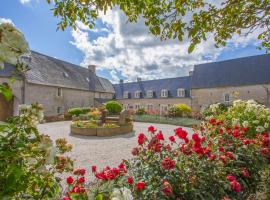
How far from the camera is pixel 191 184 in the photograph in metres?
2.37

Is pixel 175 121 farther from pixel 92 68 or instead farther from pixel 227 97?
pixel 92 68

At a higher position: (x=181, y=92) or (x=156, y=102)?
(x=181, y=92)

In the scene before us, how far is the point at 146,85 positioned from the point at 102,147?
80.0 ft

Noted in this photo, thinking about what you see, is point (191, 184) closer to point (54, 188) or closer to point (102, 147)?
point (54, 188)

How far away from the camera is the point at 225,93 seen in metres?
24.1

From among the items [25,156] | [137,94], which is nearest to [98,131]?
[25,156]

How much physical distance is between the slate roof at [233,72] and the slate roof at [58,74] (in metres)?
14.9

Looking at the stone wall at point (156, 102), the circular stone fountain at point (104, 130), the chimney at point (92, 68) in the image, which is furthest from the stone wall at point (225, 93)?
the chimney at point (92, 68)

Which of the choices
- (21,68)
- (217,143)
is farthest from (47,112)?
(21,68)

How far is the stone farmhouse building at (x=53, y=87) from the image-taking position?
1794 centimetres

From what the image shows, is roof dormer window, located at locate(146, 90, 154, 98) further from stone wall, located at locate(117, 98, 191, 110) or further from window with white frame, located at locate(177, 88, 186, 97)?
window with white frame, located at locate(177, 88, 186, 97)

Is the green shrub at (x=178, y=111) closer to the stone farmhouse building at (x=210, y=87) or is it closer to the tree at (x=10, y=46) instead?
the stone farmhouse building at (x=210, y=87)

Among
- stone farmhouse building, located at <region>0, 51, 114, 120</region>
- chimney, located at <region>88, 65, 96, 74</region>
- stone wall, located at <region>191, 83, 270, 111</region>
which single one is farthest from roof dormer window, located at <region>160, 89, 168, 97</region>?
chimney, located at <region>88, 65, 96, 74</region>

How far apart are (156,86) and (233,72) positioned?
36.3 feet
